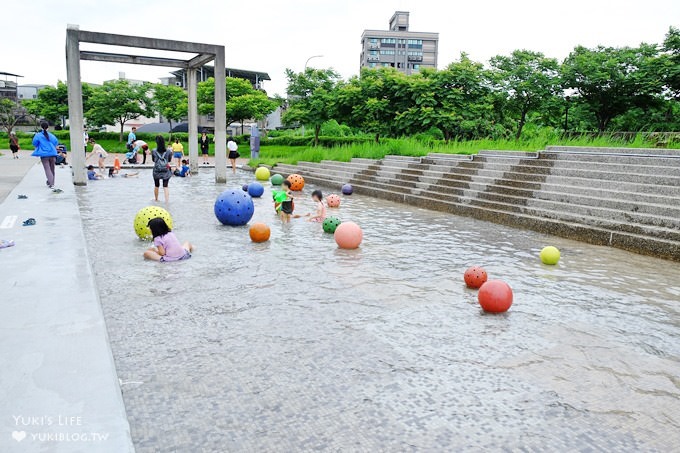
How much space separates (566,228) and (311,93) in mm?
29531

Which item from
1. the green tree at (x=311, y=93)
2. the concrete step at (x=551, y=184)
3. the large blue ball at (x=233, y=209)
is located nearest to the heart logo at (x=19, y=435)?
the large blue ball at (x=233, y=209)

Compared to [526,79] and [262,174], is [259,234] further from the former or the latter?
[526,79]

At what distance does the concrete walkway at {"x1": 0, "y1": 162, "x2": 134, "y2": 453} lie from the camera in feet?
9.58

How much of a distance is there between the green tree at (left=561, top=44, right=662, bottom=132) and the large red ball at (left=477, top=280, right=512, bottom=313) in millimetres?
27918

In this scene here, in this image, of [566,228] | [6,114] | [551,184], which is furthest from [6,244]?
[6,114]

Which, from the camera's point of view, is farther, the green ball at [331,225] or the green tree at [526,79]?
the green tree at [526,79]

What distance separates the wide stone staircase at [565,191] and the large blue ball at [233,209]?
21.3ft

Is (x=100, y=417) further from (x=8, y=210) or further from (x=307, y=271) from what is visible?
(x=8, y=210)

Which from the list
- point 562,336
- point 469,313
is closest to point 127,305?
point 469,313

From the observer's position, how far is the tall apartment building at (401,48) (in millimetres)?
112000

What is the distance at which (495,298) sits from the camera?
594 centimetres

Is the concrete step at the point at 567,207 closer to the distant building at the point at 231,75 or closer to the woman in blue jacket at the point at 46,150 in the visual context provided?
the woman in blue jacket at the point at 46,150

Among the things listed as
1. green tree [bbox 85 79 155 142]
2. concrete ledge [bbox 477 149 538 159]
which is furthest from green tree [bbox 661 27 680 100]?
green tree [bbox 85 79 155 142]

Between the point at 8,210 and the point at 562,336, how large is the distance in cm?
1088
